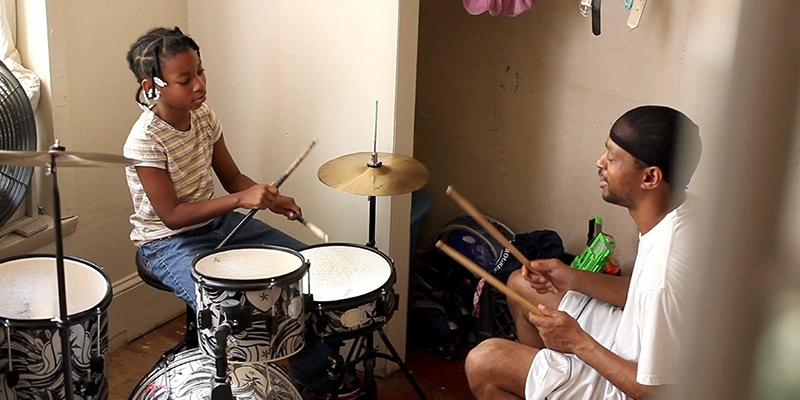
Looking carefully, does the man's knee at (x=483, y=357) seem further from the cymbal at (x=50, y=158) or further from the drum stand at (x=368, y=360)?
the cymbal at (x=50, y=158)

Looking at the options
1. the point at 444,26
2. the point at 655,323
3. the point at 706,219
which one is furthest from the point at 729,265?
the point at 444,26

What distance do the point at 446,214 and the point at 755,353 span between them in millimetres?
2930

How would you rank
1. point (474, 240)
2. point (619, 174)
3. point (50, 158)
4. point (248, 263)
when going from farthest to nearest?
point (474, 240) → point (248, 263) → point (619, 174) → point (50, 158)

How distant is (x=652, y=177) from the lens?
5.93 feet

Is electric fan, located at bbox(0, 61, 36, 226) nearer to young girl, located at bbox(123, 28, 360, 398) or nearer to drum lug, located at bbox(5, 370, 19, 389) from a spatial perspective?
young girl, located at bbox(123, 28, 360, 398)

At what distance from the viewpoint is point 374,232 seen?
2428 millimetres

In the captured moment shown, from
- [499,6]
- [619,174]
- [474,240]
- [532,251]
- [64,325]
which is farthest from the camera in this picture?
[474,240]

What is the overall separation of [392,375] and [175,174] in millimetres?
974

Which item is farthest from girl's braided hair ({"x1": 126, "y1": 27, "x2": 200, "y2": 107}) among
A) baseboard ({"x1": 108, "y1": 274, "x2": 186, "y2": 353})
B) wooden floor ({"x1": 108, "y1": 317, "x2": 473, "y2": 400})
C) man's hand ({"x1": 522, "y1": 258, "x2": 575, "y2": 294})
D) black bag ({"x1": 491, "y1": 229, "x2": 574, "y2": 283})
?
black bag ({"x1": 491, "y1": 229, "x2": 574, "y2": 283})

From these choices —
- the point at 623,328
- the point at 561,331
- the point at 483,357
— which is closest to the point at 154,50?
the point at 483,357

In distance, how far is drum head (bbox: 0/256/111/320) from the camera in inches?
75.9

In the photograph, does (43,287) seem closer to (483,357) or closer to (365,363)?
(365,363)

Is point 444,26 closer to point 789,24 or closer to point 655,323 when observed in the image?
point 655,323

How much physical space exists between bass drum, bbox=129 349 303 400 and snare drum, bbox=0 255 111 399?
132 mm
